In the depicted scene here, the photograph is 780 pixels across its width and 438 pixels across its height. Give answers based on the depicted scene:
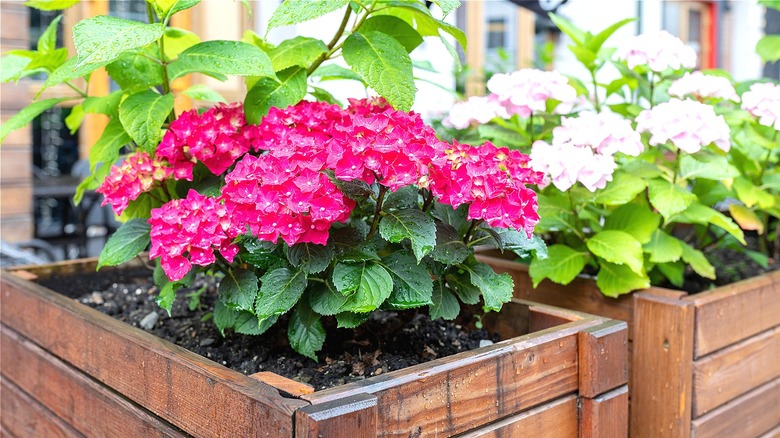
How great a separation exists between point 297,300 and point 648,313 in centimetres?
66

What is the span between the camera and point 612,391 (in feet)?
3.51

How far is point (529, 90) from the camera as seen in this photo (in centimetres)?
138

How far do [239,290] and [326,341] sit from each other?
0.16 meters

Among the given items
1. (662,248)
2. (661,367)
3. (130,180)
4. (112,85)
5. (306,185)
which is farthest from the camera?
(112,85)

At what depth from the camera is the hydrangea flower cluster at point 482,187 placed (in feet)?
3.07

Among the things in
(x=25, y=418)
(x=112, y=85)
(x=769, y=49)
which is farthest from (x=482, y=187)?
(x=112, y=85)

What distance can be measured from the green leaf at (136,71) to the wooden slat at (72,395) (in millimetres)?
433

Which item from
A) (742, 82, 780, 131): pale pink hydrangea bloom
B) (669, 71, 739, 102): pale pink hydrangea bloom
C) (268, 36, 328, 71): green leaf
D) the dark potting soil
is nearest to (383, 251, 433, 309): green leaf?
the dark potting soil

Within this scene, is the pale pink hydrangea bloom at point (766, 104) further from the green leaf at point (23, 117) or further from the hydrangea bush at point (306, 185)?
the green leaf at point (23, 117)

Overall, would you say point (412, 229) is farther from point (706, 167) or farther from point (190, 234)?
point (706, 167)

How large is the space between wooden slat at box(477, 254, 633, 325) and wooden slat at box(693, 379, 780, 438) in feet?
0.72

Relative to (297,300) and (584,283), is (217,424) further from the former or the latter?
(584,283)

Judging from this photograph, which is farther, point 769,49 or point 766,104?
point 769,49

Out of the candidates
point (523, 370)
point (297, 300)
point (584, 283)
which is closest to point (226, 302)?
point (297, 300)
